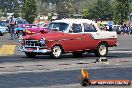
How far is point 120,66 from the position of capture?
17.9 m

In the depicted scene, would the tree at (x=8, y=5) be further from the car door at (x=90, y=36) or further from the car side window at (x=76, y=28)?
the car side window at (x=76, y=28)

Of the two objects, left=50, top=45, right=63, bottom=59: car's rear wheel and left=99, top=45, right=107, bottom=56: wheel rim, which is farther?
left=99, top=45, right=107, bottom=56: wheel rim

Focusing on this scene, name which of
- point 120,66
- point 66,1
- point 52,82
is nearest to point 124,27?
point 120,66

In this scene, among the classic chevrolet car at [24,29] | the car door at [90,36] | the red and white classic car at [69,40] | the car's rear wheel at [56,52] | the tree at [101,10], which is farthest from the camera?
the tree at [101,10]

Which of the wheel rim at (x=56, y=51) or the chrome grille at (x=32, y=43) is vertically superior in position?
the chrome grille at (x=32, y=43)

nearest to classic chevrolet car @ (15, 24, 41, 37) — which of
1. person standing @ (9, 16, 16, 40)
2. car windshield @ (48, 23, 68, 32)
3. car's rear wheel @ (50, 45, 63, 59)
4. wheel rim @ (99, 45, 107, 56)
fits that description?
person standing @ (9, 16, 16, 40)

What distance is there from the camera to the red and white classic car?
20.5 m

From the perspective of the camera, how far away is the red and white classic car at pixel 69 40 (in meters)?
20.5

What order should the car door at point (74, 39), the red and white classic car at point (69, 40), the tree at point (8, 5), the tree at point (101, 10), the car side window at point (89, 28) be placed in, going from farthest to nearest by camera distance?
the tree at point (8, 5)
the tree at point (101, 10)
the car side window at point (89, 28)
the car door at point (74, 39)
the red and white classic car at point (69, 40)

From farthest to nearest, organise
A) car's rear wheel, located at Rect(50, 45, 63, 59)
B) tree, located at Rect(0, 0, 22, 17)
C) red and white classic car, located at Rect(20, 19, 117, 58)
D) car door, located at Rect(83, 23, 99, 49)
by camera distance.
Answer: tree, located at Rect(0, 0, 22, 17) < car door, located at Rect(83, 23, 99, 49) < car's rear wheel, located at Rect(50, 45, 63, 59) < red and white classic car, located at Rect(20, 19, 117, 58)

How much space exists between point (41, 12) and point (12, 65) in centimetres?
13708

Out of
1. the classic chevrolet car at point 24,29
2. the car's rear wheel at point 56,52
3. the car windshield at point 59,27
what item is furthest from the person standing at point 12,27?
the car's rear wheel at point 56,52

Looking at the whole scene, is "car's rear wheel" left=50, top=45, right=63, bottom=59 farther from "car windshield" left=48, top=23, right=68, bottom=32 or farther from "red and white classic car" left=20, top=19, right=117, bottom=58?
"car windshield" left=48, top=23, right=68, bottom=32

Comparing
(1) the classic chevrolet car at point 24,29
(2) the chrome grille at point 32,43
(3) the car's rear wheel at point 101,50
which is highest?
(2) the chrome grille at point 32,43
